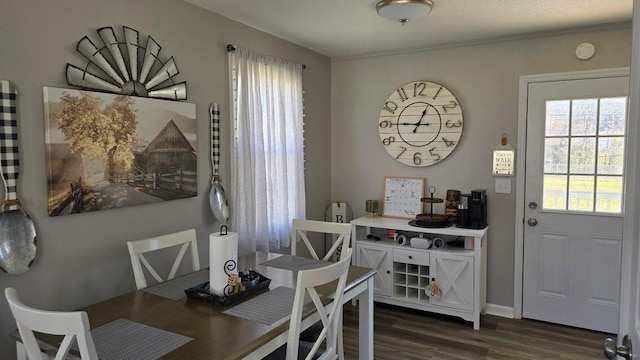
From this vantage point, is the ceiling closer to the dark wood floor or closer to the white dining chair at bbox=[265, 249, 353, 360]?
the white dining chair at bbox=[265, 249, 353, 360]

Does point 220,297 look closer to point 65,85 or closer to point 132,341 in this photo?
point 132,341

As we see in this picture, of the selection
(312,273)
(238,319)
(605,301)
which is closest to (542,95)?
(605,301)

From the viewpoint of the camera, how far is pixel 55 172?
208cm

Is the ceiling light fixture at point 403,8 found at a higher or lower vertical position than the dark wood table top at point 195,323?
higher

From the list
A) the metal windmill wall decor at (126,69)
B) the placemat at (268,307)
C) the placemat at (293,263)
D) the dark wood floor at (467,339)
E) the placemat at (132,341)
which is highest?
the metal windmill wall decor at (126,69)

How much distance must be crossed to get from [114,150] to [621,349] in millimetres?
2346

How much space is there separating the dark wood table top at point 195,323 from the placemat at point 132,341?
1.4 inches

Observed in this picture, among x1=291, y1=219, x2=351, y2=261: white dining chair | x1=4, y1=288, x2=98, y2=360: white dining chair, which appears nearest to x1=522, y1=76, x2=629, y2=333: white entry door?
x1=291, y1=219, x2=351, y2=261: white dining chair

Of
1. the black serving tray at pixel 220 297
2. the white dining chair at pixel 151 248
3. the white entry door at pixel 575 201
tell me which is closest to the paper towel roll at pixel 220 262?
the black serving tray at pixel 220 297

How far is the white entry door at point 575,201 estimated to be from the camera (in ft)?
10.9

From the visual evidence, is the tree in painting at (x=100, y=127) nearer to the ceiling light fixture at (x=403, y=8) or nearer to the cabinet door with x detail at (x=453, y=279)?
the ceiling light fixture at (x=403, y=8)

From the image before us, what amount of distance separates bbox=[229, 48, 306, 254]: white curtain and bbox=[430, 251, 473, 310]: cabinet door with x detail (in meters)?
1.25

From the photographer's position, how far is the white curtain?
3.18 meters

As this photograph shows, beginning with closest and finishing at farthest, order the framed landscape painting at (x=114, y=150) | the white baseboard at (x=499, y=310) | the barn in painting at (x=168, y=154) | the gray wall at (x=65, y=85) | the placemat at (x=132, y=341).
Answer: the placemat at (x=132, y=341)
the gray wall at (x=65, y=85)
the framed landscape painting at (x=114, y=150)
the barn in painting at (x=168, y=154)
the white baseboard at (x=499, y=310)
